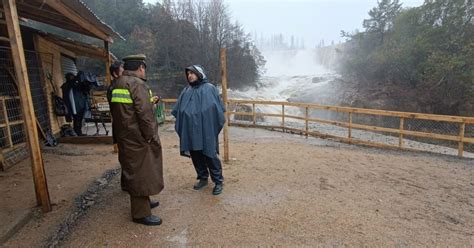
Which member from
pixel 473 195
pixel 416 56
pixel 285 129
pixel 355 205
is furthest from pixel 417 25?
pixel 355 205

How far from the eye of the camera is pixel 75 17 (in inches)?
161

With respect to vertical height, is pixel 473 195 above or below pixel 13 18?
below

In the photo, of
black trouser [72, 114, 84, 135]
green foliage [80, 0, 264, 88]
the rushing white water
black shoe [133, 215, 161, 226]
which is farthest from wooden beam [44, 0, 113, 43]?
green foliage [80, 0, 264, 88]

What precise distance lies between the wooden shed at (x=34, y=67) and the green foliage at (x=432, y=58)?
16294 mm

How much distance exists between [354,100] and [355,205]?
57.4 feet

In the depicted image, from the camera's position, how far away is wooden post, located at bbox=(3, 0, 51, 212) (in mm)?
2820

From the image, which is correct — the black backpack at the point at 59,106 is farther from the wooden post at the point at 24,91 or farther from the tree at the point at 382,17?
the tree at the point at 382,17

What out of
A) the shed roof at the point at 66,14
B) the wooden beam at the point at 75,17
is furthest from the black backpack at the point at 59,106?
the wooden beam at the point at 75,17

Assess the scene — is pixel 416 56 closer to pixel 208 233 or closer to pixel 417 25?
pixel 417 25

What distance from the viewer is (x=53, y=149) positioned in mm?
5840

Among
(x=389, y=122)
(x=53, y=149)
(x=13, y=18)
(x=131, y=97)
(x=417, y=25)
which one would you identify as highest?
(x=417, y=25)

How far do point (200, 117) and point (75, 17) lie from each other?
7.84 feet

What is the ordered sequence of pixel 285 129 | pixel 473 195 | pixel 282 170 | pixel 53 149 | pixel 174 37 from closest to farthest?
pixel 473 195
pixel 282 170
pixel 53 149
pixel 285 129
pixel 174 37

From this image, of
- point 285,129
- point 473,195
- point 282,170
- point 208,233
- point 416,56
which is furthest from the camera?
point 416,56
